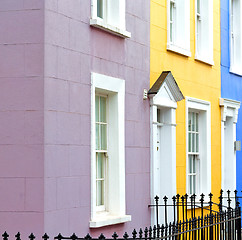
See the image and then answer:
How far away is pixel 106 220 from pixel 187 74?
518 cm

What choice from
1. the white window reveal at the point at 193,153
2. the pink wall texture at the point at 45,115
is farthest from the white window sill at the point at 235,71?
the pink wall texture at the point at 45,115

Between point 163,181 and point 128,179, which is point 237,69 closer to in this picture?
point 163,181

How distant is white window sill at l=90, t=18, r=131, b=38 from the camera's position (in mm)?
12399

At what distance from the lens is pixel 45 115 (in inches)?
438

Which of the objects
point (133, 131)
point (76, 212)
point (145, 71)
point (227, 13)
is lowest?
point (76, 212)

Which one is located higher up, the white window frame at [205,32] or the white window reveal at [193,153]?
the white window frame at [205,32]

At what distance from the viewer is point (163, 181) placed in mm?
15695

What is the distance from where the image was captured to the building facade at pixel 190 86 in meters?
15.5

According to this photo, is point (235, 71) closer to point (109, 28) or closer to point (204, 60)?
point (204, 60)

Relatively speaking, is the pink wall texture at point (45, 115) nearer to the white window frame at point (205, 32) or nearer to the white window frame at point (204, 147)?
the white window frame at point (204, 147)

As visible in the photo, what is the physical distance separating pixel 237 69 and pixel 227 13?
1623 mm

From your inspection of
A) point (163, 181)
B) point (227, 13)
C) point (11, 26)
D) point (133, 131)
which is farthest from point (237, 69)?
point (11, 26)

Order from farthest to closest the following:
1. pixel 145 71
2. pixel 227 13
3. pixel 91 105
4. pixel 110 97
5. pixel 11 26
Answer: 1. pixel 227 13
2. pixel 145 71
3. pixel 110 97
4. pixel 91 105
5. pixel 11 26

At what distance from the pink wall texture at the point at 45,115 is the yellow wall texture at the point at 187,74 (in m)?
2.99
